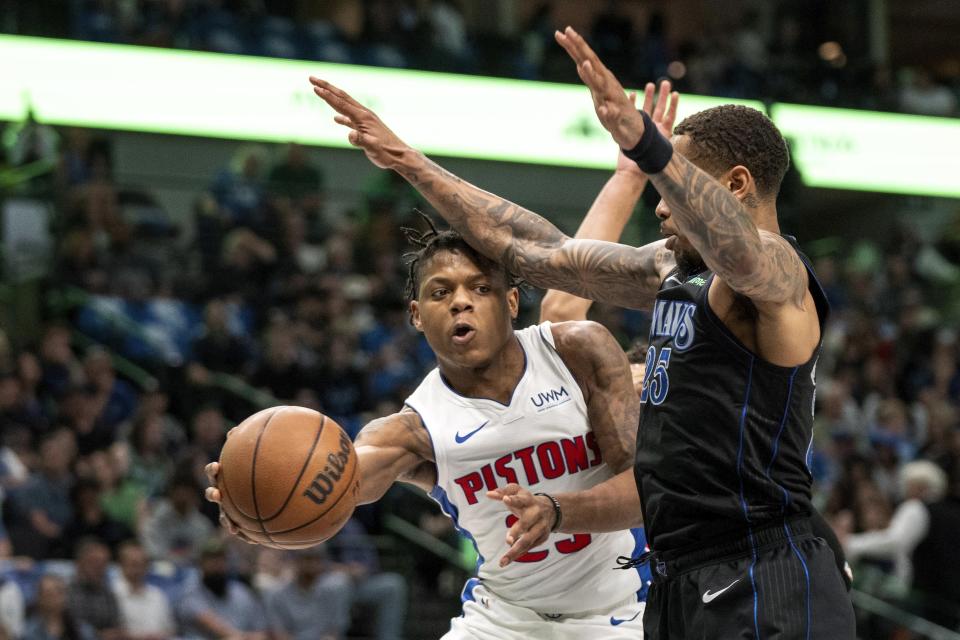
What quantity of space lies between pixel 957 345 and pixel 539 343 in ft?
39.6

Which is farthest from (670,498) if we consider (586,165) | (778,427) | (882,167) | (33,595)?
(882,167)

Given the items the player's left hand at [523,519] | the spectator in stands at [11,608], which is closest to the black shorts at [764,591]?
the player's left hand at [523,519]

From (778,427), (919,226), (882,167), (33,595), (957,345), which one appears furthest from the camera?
(919,226)

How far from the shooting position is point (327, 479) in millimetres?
3969

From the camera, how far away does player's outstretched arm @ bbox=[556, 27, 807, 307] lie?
3189mm

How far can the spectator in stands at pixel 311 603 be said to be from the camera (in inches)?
355

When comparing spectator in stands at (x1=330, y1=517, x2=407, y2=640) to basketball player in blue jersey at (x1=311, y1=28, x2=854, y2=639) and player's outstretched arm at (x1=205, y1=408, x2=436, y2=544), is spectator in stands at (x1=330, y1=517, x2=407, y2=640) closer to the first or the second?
player's outstretched arm at (x1=205, y1=408, x2=436, y2=544)

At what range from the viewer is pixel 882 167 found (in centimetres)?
1692

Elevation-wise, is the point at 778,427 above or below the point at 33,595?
above

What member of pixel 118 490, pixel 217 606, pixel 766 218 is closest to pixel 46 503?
pixel 118 490

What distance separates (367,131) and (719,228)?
A: 1.50 m

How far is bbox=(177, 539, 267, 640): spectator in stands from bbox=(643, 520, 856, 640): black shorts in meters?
5.73

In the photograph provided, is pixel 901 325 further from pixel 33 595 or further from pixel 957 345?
pixel 33 595

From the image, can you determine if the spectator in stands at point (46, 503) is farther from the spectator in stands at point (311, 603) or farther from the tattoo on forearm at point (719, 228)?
the tattoo on forearm at point (719, 228)
